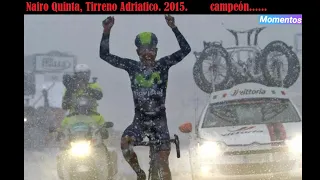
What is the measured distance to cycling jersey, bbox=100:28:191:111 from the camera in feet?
21.8

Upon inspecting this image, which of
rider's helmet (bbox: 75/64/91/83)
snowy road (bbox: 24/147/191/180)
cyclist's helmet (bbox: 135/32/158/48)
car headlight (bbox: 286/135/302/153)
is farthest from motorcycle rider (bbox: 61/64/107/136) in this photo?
car headlight (bbox: 286/135/302/153)

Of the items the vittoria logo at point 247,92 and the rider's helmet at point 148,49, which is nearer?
the rider's helmet at point 148,49

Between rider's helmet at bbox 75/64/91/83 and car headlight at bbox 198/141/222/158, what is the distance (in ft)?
5.97

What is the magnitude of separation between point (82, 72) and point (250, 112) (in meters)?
2.42

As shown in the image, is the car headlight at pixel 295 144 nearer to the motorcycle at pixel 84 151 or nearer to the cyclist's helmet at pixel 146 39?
the cyclist's helmet at pixel 146 39

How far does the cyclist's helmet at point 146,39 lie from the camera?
21.8ft

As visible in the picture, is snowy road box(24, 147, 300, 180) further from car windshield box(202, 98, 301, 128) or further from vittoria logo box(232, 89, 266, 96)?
vittoria logo box(232, 89, 266, 96)

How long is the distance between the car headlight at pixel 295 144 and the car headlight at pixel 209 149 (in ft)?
3.13

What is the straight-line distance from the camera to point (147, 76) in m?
6.61

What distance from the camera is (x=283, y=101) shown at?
7.41 m

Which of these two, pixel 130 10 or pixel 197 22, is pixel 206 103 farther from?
pixel 130 10

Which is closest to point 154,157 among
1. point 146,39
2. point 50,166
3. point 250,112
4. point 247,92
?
point 146,39

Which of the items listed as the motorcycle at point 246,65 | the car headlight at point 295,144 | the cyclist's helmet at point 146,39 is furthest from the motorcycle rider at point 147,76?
the car headlight at point 295,144
